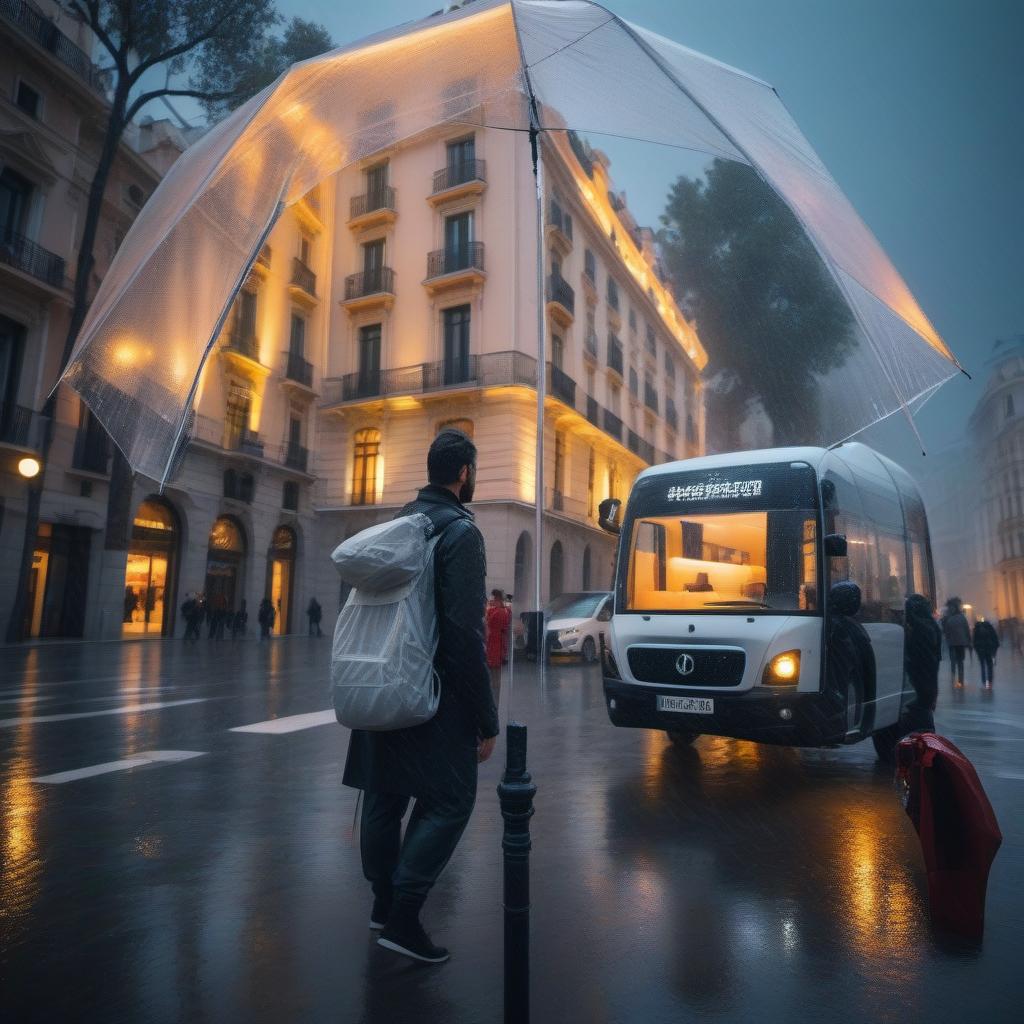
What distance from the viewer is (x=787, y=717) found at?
225 inches

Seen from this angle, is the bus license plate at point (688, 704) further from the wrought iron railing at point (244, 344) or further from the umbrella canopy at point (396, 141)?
the wrought iron railing at point (244, 344)

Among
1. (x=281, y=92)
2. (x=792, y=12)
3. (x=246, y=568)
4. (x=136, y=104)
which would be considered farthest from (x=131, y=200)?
(x=281, y=92)

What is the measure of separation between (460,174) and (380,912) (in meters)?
29.0

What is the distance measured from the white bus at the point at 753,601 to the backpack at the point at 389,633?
373 centimetres

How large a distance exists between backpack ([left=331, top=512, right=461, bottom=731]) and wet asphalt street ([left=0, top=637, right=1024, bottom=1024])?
0.92 meters

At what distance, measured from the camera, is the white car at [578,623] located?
18.1 meters

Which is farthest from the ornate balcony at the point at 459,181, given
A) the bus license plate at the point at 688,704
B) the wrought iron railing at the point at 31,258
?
the bus license plate at the point at 688,704

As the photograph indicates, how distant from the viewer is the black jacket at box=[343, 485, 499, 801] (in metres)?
2.84

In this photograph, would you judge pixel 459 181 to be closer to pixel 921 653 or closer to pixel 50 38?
pixel 50 38

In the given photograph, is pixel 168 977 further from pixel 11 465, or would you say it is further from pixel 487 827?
pixel 11 465

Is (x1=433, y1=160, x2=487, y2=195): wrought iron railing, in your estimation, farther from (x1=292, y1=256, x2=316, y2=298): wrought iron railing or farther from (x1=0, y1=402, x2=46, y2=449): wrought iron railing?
(x1=0, y1=402, x2=46, y2=449): wrought iron railing

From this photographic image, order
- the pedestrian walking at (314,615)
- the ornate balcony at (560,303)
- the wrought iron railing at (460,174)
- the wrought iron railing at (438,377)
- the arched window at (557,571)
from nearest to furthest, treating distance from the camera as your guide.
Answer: the ornate balcony at (560,303), the wrought iron railing at (438,377), the wrought iron railing at (460,174), the arched window at (557,571), the pedestrian walking at (314,615)

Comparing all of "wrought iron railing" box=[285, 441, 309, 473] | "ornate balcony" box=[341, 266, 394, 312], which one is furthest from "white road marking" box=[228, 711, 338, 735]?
"ornate balcony" box=[341, 266, 394, 312]

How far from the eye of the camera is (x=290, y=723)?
8.59 metres
